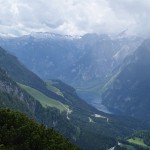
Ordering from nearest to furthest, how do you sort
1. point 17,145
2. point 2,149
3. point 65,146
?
point 2,149
point 17,145
point 65,146

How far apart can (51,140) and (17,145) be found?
301 inches

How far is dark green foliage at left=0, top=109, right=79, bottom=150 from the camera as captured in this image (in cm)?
8631

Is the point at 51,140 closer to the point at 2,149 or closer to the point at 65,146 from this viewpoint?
the point at 65,146

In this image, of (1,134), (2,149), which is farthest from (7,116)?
(2,149)

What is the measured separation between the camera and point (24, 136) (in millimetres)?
89500

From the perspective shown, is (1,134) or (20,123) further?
(20,123)

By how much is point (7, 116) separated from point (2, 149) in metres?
20.3

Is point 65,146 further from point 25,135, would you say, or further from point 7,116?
point 7,116

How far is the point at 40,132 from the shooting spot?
94.1 m

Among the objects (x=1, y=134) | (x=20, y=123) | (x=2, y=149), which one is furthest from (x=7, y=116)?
(x=2, y=149)

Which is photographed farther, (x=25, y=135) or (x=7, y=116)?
(x=7, y=116)

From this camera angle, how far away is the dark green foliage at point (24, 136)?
8631 centimetres

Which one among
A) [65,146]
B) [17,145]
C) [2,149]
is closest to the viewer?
[2,149]

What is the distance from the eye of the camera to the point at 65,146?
9144cm
